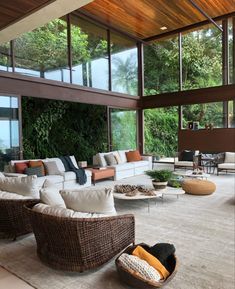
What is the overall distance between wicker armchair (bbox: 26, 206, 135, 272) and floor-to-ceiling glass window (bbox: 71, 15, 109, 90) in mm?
6243

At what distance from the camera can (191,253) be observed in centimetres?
291

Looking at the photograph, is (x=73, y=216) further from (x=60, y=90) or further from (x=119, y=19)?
(x=119, y=19)

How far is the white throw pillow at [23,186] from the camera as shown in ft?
11.1

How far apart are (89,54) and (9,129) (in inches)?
153

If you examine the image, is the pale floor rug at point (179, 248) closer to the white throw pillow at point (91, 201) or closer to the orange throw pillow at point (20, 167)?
the white throw pillow at point (91, 201)

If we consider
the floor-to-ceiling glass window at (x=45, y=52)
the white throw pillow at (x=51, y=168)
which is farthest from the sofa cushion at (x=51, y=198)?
the floor-to-ceiling glass window at (x=45, y=52)

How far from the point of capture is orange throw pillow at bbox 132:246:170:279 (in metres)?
2.30

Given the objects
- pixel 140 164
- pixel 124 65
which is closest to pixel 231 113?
pixel 140 164

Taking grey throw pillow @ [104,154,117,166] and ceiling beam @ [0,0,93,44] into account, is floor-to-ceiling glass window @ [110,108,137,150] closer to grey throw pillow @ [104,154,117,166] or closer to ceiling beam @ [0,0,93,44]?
grey throw pillow @ [104,154,117,166]

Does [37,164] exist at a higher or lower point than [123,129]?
lower

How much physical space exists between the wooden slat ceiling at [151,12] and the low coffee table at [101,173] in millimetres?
4727

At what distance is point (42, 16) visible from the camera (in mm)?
3682

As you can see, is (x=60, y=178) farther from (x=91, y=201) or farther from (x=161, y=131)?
(x=161, y=131)

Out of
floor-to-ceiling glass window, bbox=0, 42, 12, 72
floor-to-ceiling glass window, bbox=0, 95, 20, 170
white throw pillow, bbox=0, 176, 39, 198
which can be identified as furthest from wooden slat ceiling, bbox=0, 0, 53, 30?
floor-to-ceiling glass window, bbox=0, 95, 20, 170
